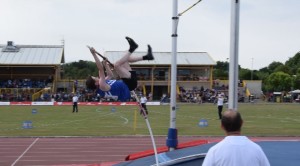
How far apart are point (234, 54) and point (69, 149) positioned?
8.42m

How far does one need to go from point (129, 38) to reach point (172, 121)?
2.54m

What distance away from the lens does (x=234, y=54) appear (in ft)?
19.4

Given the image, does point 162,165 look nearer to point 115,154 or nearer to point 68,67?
point 115,154

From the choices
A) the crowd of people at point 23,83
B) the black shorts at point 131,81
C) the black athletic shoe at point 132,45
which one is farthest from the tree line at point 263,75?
the black athletic shoe at point 132,45

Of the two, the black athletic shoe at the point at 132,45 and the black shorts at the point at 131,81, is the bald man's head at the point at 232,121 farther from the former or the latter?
the black shorts at the point at 131,81

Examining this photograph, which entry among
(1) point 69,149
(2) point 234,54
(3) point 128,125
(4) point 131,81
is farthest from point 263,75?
(2) point 234,54

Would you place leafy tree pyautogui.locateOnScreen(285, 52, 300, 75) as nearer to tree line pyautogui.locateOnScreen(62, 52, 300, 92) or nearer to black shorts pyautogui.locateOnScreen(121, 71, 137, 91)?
tree line pyautogui.locateOnScreen(62, 52, 300, 92)

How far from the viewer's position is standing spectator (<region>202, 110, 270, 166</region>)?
11.4 ft

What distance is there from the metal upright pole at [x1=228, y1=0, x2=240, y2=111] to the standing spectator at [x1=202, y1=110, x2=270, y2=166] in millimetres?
2004

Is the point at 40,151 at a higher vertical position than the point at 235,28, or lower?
lower

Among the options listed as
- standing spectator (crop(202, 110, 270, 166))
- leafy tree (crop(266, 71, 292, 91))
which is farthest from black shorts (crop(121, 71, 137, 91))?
leafy tree (crop(266, 71, 292, 91))

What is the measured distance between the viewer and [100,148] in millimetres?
13562

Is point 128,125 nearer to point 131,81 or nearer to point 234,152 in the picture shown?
point 131,81

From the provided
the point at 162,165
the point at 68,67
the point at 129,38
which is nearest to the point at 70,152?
the point at 129,38
